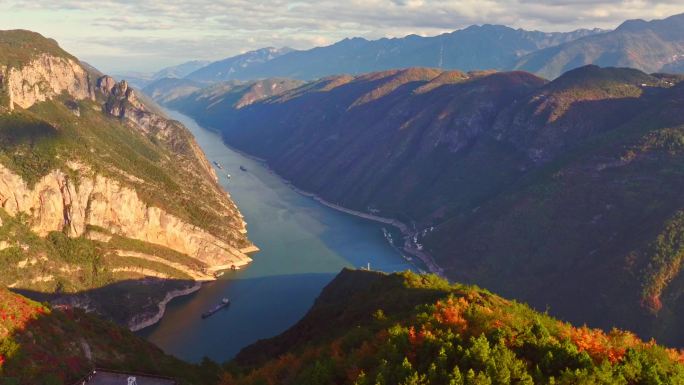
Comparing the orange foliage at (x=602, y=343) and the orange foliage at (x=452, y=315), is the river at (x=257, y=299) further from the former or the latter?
the orange foliage at (x=602, y=343)

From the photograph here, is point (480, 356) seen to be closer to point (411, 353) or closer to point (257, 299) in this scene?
point (411, 353)

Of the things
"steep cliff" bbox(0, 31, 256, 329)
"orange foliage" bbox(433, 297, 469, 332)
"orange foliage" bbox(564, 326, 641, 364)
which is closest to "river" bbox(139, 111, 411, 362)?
"steep cliff" bbox(0, 31, 256, 329)

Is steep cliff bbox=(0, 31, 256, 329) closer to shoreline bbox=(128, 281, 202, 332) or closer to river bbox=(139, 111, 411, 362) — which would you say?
shoreline bbox=(128, 281, 202, 332)

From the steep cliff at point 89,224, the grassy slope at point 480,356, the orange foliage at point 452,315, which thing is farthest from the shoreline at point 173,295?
the orange foliage at point 452,315

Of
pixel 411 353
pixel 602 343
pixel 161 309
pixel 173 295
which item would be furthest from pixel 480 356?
pixel 173 295

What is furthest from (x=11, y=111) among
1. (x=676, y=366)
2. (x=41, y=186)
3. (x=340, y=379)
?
(x=676, y=366)

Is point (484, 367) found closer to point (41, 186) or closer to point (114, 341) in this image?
point (114, 341)
